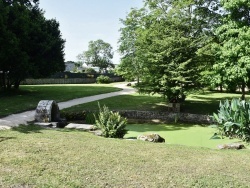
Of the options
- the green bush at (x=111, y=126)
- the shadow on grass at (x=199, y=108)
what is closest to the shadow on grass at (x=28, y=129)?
the green bush at (x=111, y=126)

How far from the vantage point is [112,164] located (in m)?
6.91

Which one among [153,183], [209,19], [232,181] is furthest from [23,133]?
[209,19]

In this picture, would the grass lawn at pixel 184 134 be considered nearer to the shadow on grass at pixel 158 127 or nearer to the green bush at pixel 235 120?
the shadow on grass at pixel 158 127

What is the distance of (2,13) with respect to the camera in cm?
1989

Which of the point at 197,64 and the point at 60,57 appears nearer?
Result: the point at 197,64

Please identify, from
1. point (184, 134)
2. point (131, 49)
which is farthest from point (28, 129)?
point (131, 49)

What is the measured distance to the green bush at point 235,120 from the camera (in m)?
10.8

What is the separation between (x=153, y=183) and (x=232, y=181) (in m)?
1.72

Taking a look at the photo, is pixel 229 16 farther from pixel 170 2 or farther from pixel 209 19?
pixel 170 2

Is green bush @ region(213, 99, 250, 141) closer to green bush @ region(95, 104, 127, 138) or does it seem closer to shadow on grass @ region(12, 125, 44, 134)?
green bush @ region(95, 104, 127, 138)

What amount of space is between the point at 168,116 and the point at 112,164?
34.7 ft

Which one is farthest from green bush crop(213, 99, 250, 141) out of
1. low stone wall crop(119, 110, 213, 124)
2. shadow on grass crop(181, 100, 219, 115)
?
shadow on grass crop(181, 100, 219, 115)

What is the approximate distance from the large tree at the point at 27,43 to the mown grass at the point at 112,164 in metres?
13.0

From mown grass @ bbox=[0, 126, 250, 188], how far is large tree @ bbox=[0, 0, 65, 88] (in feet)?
42.5
